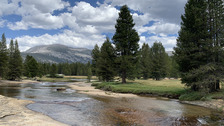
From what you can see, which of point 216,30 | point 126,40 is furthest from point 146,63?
point 216,30

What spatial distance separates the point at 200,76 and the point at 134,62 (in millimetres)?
19775

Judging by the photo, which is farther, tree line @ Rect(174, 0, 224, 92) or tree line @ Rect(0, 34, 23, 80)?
tree line @ Rect(0, 34, 23, 80)

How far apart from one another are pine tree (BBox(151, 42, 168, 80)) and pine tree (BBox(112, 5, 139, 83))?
2703 cm

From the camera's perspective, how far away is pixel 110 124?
426 inches

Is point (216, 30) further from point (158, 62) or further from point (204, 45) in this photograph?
point (158, 62)

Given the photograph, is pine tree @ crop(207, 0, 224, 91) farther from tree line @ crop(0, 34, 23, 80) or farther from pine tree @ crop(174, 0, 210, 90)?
tree line @ crop(0, 34, 23, 80)

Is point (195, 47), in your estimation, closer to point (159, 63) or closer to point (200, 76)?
point (200, 76)

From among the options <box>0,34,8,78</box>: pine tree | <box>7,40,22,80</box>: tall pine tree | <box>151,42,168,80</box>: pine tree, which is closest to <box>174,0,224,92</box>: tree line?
<box>151,42,168,80</box>: pine tree

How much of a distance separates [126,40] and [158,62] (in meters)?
31.1

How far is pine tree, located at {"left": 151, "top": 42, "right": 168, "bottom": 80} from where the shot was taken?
208 ft

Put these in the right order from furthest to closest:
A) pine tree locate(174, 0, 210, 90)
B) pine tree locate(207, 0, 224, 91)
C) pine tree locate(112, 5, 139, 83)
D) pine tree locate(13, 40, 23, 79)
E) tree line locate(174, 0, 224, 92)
Result: pine tree locate(13, 40, 23, 79) < pine tree locate(112, 5, 139, 83) < pine tree locate(174, 0, 210, 90) < pine tree locate(207, 0, 224, 91) < tree line locate(174, 0, 224, 92)

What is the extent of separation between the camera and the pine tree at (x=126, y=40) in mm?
38031

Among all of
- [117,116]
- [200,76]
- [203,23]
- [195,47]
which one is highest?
[203,23]

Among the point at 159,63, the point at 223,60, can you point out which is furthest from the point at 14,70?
the point at 223,60
